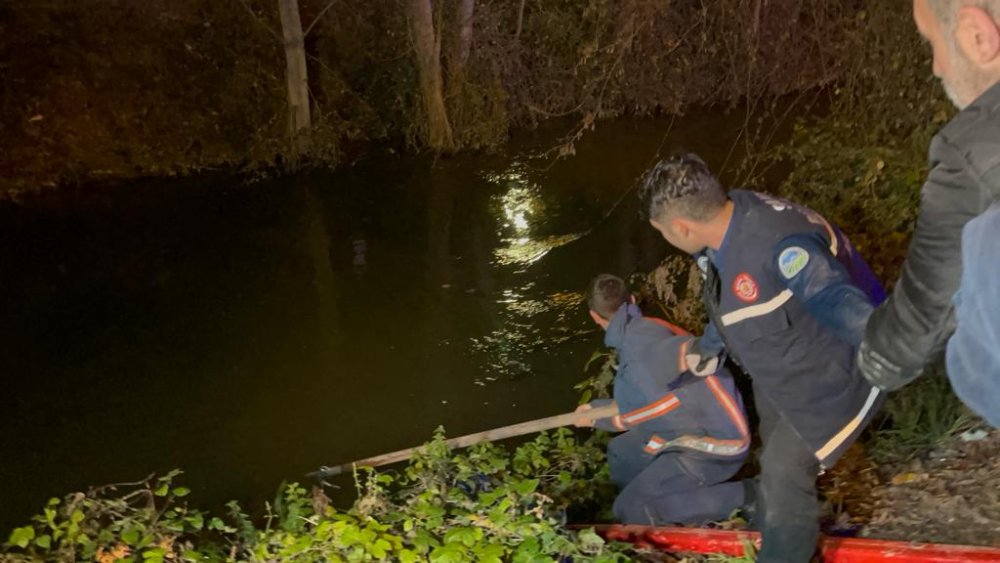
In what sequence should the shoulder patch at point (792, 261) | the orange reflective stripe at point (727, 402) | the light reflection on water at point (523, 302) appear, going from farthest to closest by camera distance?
the light reflection on water at point (523, 302), the orange reflective stripe at point (727, 402), the shoulder patch at point (792, 261)

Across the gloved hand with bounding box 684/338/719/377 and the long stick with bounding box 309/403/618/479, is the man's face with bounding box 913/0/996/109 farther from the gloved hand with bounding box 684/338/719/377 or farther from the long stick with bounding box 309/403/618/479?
the long stick with bounding box 309/403/618/479

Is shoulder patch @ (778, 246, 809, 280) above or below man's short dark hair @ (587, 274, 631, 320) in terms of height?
below

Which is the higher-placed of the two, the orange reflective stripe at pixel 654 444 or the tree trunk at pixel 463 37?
the tree trunk at pixel 463 37

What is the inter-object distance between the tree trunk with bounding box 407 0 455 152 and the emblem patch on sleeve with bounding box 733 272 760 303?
8.94 meters

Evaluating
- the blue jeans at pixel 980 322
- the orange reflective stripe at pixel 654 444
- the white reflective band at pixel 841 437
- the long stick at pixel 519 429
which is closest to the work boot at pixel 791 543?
the white reflective band at pixel 841 437

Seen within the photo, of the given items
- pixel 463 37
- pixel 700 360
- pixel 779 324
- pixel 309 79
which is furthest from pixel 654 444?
pixel 309 79

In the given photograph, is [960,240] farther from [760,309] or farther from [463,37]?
[463,37]

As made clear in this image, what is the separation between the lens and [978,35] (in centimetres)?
137

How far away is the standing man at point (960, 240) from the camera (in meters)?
1.22

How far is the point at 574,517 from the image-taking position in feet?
12.4

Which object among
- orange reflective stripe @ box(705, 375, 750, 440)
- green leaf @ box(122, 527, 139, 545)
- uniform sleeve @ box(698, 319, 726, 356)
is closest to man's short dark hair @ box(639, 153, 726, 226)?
uniform sleeve @ box(698, 319, 726, 356)

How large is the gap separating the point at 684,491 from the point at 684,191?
1.48m

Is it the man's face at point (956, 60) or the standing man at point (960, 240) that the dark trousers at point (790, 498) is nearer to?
the standing man at point (960, 240)

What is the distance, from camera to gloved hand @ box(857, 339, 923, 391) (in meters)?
1.72
